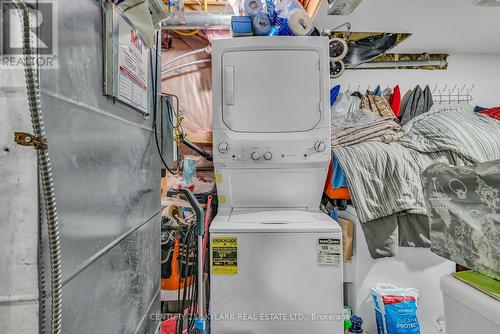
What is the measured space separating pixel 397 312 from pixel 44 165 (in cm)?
212

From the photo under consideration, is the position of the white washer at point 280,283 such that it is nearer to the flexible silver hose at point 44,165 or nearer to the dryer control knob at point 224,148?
the dryer control knob at point 224,148

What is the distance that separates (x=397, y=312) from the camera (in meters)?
1.90

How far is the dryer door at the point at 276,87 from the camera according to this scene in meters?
1.95

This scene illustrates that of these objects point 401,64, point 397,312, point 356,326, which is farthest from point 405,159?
point 401,64

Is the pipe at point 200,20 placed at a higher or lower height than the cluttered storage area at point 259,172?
higher

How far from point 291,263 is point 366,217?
65 cm

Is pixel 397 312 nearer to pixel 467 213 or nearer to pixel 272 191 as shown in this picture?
pixel 272 191

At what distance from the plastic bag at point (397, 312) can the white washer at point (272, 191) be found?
0.44 metres

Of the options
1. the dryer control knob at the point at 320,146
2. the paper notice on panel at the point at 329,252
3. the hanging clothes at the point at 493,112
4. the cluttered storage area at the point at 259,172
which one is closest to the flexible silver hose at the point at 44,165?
the cluttered storage area at the point at 259,172

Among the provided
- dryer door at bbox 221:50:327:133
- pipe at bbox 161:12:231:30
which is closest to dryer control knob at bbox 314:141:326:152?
dryer door at bbox 221:50:327:133

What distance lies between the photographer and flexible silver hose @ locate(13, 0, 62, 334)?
549 mm

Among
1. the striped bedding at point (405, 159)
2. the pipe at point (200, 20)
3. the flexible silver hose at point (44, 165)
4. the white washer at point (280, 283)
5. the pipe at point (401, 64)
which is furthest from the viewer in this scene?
the pipe at point (401, 64)

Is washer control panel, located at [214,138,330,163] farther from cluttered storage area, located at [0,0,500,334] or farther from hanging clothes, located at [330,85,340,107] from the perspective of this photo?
hanging clothes, located at [330,85,340,107]

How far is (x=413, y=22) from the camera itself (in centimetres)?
236
